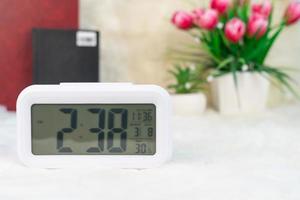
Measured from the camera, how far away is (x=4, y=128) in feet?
2.85

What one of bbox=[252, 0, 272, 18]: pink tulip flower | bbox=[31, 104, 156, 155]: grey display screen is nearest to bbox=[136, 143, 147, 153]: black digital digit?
bbox=[31, 104, 156, 155]: grey display screen

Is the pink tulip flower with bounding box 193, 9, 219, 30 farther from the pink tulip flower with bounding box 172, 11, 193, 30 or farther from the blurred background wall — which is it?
the blurred background wall

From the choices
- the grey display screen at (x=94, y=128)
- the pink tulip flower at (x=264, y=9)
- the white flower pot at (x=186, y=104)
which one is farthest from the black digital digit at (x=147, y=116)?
the pink tulip flower at (x=264, y=9)

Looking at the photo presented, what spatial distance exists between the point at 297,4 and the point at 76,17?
54 centimetres

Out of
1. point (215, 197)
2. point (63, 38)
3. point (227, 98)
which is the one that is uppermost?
point (63, 38)

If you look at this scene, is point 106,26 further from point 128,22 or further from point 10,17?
point 10,17

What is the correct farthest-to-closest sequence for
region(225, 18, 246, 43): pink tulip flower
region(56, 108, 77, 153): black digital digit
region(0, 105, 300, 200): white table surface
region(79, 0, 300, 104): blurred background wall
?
region(79, 0, 300, 104): blurred background wall, region(225, 18, 246, 43): pink tulip flower, region(56, 108, 77, 153): black digital digit, region(0, 105, 300, 200): white table surface

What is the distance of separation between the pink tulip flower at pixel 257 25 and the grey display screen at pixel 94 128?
0.55m

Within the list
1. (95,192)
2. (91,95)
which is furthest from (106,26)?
(95,192)

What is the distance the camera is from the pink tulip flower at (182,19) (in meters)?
1.14

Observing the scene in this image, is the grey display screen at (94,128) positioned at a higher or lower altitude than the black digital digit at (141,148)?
higher

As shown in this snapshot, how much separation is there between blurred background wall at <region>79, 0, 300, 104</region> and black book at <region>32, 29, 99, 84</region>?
4.1 inches

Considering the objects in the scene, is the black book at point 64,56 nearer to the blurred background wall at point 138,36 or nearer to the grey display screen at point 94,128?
the blurred background wall at point 138,36

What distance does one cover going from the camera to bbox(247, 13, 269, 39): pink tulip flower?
3.57ft
